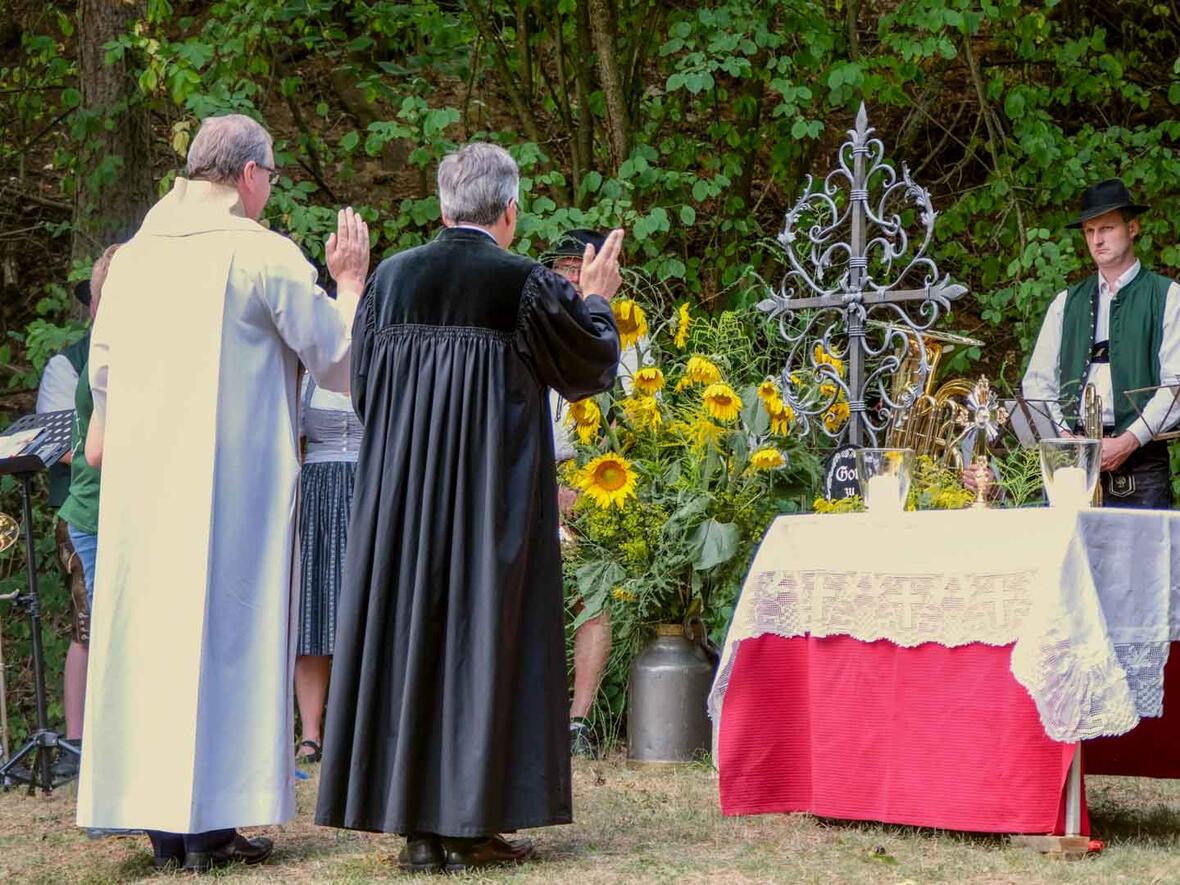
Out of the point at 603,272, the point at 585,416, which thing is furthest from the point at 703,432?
the point at 603,272

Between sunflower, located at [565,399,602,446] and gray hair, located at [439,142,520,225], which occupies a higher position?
gray hair, located at [439,142,520,225]

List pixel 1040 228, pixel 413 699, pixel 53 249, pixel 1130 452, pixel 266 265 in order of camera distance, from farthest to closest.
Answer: pixel 53 249 → pixel 1040 228 → pixel 1130 452 → pixel 266 265 → pixel 413 699

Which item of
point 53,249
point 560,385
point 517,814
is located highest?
point 53,249

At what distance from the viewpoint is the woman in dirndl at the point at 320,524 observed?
19.6 ft

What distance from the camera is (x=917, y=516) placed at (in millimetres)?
4047

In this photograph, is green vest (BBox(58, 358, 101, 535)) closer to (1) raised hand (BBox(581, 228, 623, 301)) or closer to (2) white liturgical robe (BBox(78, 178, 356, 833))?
(2) white liturgical robe (BBox(78, 178, 356, 833))

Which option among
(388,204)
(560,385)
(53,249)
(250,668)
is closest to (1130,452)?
(560,385)

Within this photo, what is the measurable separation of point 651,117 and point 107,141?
10.3 feet

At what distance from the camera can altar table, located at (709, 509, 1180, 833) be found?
3650 mm

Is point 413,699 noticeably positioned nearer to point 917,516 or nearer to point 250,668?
point 250,668

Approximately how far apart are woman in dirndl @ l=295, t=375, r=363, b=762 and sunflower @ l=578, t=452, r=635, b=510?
38.3 inches

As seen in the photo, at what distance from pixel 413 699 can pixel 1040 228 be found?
215 inches

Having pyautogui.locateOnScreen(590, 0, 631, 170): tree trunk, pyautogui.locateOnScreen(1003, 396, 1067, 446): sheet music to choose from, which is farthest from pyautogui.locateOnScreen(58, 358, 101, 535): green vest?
pyautogui.locateOnScreen(590, 0, 631, 170): tree trunk

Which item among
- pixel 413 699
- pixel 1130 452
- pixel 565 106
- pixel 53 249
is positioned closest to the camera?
pixel 413 699
